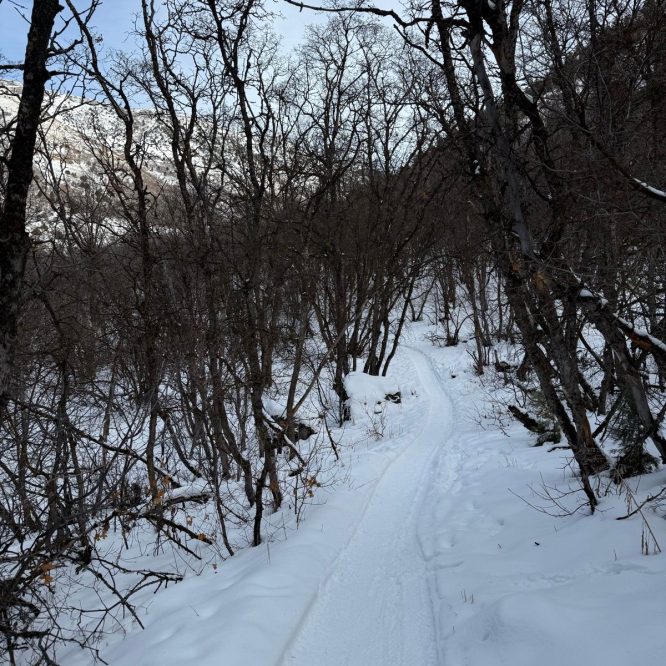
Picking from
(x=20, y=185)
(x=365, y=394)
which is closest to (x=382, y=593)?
(x=20, y=185)

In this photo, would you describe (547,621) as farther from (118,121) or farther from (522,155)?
(118,121)

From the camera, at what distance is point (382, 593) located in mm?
5059

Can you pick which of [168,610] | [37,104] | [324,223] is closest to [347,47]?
[324,223]

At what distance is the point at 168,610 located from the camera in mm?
5227

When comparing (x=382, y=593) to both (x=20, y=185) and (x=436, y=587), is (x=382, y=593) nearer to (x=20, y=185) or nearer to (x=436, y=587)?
(x=436, y=587)

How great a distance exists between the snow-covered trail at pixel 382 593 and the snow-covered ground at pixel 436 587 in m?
0.02

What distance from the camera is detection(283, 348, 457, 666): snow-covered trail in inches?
162

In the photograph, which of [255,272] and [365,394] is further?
[365,394]

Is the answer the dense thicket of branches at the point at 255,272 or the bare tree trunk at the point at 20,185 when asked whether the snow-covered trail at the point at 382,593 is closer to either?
the dense thicket of branches at the point at 255,272

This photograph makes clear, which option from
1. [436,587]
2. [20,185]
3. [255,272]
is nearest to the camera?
[20,185]

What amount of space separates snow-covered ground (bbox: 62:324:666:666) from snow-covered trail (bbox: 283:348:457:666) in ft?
0.06

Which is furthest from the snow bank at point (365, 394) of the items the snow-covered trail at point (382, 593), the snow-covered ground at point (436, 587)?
the snow-covered ground at point (436, 587)

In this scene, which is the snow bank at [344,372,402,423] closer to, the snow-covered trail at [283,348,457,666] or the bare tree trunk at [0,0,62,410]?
the snow-covered trail at [283,348,457,666]

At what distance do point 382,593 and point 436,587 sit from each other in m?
0.59
